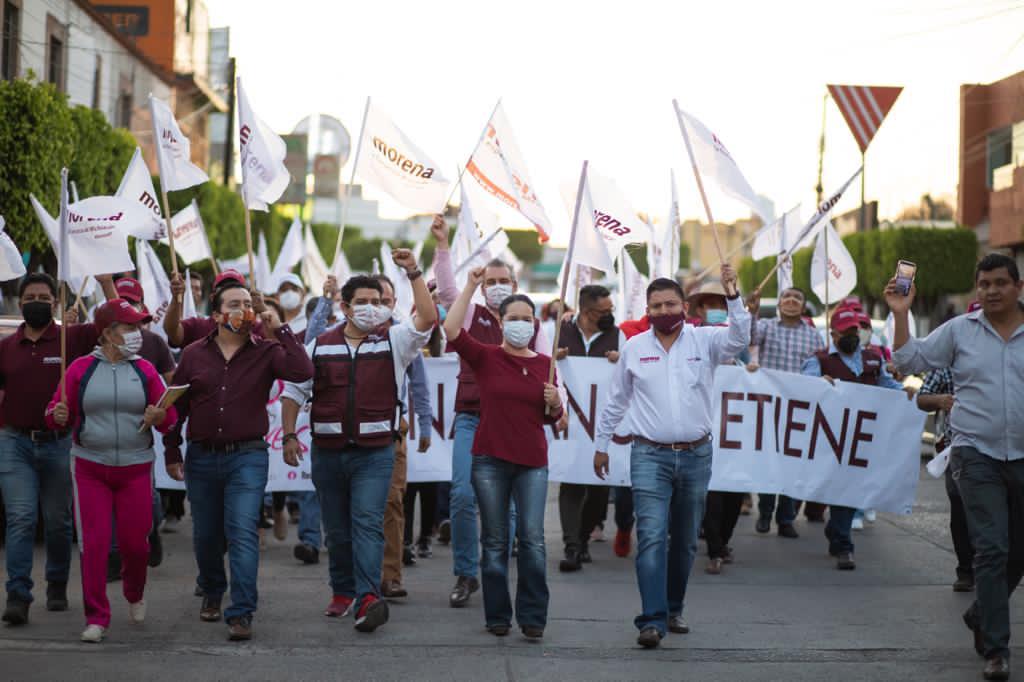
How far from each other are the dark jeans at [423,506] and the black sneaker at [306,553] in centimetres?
67

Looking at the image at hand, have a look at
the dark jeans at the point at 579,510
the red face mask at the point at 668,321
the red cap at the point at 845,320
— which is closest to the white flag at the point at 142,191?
the dark jeans at the point at 579,510

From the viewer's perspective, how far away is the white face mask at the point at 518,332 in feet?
25.3

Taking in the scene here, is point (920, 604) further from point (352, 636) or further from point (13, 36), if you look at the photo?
point (13, 36)

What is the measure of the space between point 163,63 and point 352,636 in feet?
152

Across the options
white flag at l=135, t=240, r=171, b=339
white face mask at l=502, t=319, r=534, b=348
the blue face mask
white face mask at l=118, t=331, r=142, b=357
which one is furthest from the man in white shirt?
white flag at l=135, t=240, r=171, b=339

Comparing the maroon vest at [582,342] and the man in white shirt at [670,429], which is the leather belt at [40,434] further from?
the maroon vest at [582,342]

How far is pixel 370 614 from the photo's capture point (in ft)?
24.3

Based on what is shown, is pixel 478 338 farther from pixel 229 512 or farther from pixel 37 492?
pixel 37 492

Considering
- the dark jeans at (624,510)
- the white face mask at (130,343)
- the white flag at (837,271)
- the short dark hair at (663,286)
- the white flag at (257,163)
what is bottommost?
the dark jeans at (624,510)

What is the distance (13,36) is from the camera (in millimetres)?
27359

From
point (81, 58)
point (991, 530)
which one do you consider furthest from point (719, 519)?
point (81, 58)

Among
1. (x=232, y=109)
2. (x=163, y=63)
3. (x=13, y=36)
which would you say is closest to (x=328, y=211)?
(x=163, y=63)

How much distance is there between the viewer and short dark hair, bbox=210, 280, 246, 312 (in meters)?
7.85

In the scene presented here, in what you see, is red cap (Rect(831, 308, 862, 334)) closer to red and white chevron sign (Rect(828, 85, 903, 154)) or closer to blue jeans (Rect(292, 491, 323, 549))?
red and white chevron sign (Rect(828, 85, 903, 154))
